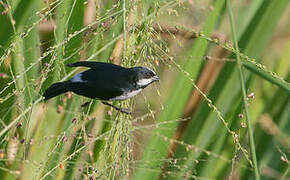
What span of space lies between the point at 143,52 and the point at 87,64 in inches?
5.9

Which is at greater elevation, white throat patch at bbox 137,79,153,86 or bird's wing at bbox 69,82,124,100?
white throat patch at bbox 137,79,153,86

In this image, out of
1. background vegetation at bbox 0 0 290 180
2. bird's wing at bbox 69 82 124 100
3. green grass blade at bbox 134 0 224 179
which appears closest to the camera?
bird's wing at bbox 69 82 124 100

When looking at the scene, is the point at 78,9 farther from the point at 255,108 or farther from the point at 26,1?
the point at 255,108

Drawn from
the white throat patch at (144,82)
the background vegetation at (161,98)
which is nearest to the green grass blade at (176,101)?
the background vegetation at (161,98)

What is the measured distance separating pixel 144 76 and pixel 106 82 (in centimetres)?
10

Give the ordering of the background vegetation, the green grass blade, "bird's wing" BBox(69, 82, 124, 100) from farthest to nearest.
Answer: the green grass blade < the background vegetation < "bird's wing" BBox(69, 82, 124, 100)

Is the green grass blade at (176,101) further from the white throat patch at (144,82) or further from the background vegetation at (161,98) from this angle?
the white throat patch at (144,82)

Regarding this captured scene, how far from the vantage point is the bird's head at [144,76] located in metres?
1.42

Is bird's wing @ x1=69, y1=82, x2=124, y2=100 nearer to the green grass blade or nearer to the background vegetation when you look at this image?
the background vegetation

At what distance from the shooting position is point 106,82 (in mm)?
1459

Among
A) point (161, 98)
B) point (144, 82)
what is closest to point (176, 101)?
point (161, 98)

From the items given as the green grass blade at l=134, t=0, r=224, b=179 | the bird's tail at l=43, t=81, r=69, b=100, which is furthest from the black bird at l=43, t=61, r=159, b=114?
the green grass blade at l=134, t=0, r=224, b=179

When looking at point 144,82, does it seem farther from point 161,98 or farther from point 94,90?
point 161,98

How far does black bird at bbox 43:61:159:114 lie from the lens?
1.42 metres
